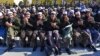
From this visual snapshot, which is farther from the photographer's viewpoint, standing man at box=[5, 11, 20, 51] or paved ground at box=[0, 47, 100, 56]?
standing man at box=[5, 11, 20, 51]

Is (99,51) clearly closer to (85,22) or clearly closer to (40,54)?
(85,22)

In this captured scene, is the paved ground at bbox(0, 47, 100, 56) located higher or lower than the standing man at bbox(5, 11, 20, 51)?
lower

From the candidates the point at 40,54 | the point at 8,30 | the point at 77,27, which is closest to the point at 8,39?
the point at 8,30

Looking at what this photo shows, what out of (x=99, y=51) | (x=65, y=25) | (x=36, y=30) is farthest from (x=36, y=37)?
(x=99, y=51)

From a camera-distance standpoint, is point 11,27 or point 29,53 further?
point 11,27

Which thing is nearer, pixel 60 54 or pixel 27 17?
pixel 60 54

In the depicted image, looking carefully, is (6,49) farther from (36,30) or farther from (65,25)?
(65,25)

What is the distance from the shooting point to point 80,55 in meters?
15.9

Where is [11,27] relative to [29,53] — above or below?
above

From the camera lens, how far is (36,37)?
16.9 m

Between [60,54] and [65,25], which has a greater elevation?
[65,25]

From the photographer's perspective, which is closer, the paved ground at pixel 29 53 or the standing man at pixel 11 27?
the paved ground at pixel 29 53

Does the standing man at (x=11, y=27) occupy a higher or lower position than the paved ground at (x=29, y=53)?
higher

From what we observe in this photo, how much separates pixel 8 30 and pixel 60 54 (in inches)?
102
